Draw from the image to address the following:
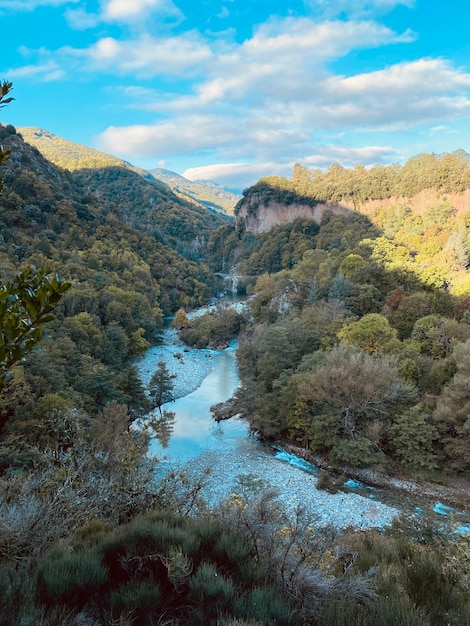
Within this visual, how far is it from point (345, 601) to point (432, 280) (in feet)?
88.0

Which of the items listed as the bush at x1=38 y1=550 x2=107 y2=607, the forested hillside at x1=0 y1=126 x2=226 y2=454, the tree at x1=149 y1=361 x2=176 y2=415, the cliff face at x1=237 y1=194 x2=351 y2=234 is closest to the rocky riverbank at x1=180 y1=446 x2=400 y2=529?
the forested hillside at x1=0 y1=126 x2=226 y2=454

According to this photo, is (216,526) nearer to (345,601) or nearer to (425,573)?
(345,601)

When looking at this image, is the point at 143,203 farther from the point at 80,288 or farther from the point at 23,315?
the point at 23,315

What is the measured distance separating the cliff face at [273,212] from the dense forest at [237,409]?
11292 millimetres

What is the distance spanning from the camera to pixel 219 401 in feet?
82.9

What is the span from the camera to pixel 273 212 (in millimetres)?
77812

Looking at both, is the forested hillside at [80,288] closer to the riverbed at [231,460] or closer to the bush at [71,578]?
the bush at [71,578]

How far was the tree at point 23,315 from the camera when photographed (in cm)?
195

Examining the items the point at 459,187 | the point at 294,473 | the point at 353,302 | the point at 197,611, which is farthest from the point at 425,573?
A: the point at 459,187

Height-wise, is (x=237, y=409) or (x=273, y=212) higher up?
(x=273, y=212)

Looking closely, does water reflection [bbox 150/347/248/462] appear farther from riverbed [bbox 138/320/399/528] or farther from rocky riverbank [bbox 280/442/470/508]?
rocky riverbank [bbox 280/442/470/508]

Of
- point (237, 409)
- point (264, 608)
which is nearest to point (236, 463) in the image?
point (237, 409)

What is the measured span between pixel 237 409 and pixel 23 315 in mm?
21029

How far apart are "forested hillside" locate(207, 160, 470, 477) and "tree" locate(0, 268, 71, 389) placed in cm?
1604
